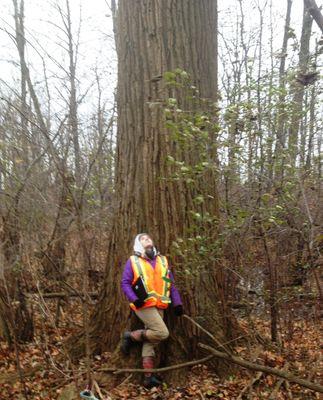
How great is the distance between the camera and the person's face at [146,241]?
4938 millimetres

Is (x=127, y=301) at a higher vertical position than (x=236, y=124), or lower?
lower

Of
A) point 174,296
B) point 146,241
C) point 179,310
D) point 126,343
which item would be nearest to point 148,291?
point 174,296

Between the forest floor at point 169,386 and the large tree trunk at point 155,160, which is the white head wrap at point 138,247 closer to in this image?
the large tree trunk at point 155,160

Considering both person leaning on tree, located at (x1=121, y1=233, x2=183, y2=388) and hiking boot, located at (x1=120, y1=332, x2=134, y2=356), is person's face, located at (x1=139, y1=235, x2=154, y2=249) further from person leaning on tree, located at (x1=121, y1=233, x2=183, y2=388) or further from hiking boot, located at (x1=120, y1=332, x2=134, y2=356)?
hiking boot, located at (x1=120, y1=332, x2=134, y2=356)

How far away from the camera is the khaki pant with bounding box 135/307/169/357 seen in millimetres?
4914

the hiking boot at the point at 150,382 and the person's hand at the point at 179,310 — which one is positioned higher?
the person's hand at the point at 179,310

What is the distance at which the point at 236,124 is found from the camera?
4551 mm

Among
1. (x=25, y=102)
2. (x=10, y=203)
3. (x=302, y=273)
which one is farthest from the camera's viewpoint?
(x=302, y=273)

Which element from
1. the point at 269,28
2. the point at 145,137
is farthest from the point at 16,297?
the point at 269,28

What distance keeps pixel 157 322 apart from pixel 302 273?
1968mm

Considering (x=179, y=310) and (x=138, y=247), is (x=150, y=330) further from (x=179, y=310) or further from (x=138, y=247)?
(x=138, y=247)

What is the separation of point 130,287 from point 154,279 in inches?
10.6

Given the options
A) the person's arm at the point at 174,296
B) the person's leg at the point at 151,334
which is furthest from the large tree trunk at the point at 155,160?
the person's leg at the point at 151,334

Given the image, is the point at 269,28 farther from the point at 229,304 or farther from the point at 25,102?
the point at 25,102
